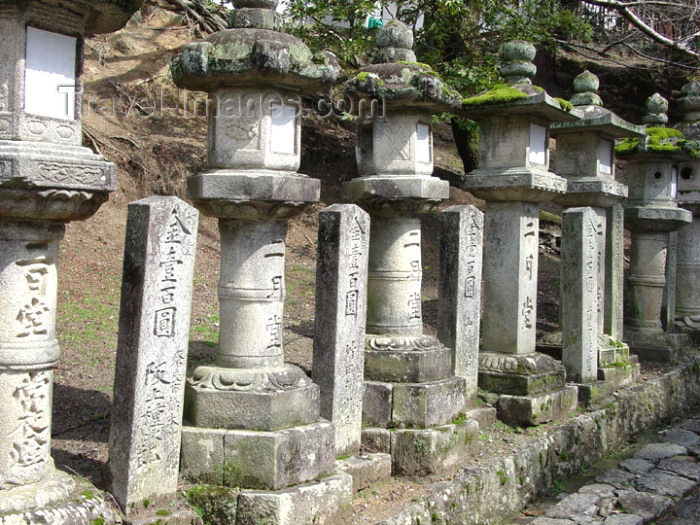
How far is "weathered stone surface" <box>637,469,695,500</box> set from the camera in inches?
247

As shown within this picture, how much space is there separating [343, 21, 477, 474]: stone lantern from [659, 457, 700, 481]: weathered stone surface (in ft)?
7.02

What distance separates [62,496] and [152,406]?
592 mm

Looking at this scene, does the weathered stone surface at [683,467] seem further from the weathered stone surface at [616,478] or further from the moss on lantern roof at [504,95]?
the moss on lantern roof at [504,95]

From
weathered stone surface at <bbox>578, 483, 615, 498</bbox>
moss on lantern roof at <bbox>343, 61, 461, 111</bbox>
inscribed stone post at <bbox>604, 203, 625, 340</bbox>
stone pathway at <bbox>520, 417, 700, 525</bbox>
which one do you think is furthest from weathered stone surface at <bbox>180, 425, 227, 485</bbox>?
inscribed stone post at <bbox>604, 203, 625, 340</bbox>

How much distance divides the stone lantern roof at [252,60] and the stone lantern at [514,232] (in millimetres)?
2506

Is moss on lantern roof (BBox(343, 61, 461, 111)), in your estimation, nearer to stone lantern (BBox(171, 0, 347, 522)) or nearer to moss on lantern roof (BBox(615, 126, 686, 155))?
stone lantern (BBox(171, 0, 347, 522))

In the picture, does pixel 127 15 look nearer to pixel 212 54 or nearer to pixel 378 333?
pixel 212 54

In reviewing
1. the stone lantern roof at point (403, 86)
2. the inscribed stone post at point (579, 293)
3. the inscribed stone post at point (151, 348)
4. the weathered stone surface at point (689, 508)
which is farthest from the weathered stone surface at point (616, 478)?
the inscribed stone post at point (151, 348)

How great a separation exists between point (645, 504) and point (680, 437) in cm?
219

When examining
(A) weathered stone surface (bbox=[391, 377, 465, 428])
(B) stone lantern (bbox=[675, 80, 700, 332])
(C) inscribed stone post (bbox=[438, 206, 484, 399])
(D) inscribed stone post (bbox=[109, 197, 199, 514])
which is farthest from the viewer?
(B) stone lantern (bbox=[675, 80, 700, 332])

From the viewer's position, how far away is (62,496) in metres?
3.72

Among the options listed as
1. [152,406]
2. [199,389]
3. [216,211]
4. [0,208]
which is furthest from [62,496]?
[216,211]

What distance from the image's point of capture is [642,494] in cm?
611

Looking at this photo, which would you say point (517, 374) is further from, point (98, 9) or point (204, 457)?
point (98, 9)
